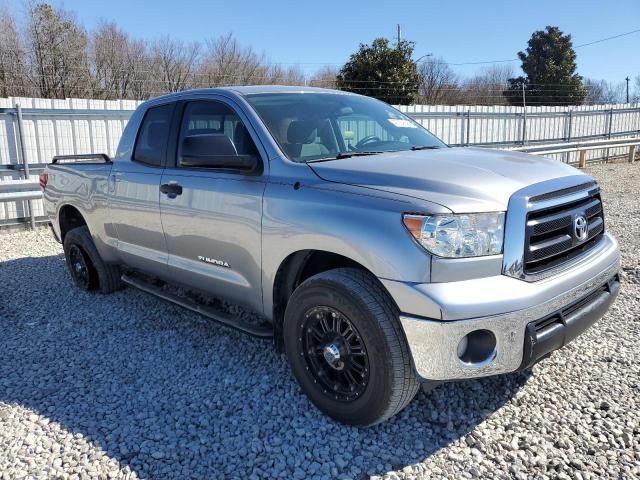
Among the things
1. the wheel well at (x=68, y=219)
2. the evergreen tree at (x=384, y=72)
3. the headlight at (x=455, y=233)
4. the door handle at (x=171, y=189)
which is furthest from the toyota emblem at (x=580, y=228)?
the evergreen tree at (x=384, y=72)

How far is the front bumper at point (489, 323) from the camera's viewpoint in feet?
8.11

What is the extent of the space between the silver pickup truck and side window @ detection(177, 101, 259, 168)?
1 centimetres

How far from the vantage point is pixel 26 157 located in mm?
9172

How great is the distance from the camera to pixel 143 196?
14.2 feet

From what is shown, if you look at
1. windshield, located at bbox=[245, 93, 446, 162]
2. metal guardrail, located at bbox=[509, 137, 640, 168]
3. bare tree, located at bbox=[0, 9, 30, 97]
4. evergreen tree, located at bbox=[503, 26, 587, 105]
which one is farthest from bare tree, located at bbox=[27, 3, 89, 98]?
evergreen tree, located at bbox=[503, 26, 587, 105]

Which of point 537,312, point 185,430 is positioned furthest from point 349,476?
point 537,312

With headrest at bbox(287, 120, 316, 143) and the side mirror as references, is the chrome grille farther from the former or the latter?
the side mirror

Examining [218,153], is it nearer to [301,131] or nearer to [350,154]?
[301,131]

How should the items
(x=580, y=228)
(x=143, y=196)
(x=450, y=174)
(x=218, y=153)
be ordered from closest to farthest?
1. (x=450, y=174)
2. (x=580, y=228)
3. (x=218, y=153)
4. (x=143, y=196)

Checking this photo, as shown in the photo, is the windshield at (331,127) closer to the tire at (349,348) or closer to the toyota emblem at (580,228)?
the tire at (349,348)

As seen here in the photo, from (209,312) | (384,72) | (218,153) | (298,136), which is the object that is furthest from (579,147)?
(218,153)

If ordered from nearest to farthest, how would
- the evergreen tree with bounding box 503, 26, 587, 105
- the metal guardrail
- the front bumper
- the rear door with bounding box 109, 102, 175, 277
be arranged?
the front bumper, the rear door with bounding box 109, 102, 175, 277, the metal guardrail, the evergreen tree with bounding box 503, 26, 587, 105

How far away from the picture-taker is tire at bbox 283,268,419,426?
265 centimetres

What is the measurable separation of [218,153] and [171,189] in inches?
Result: 31.2
